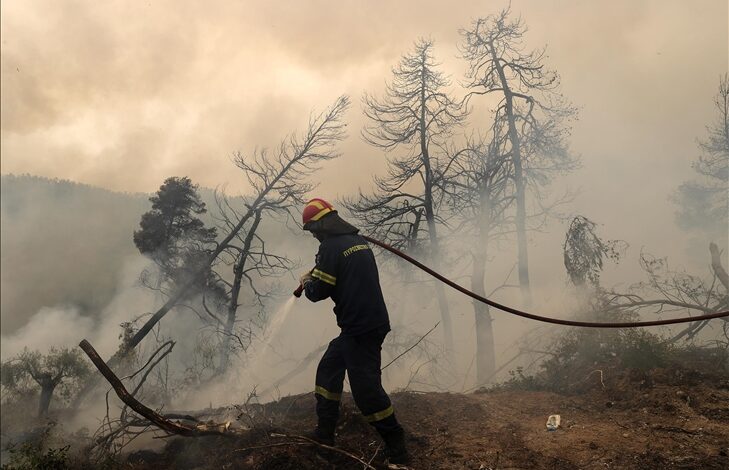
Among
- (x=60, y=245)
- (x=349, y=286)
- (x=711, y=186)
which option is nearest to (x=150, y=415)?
(x=349, y=286)

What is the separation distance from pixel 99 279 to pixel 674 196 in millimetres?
40900

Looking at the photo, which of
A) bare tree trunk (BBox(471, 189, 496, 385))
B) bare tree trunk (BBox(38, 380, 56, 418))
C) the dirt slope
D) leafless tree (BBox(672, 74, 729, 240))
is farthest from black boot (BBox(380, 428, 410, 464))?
leafless tree (BBox(672, 74, 729, 240))

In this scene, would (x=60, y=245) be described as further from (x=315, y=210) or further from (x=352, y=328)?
(x=352, y=328)

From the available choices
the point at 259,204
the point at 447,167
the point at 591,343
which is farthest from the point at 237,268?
the point at 591,343

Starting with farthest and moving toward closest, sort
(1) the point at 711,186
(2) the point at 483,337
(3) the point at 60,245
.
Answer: (3) the point at 60,245
(1) the point at 711,186
(2) the point at 483,337

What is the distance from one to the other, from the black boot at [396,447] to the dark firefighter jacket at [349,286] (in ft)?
2.90

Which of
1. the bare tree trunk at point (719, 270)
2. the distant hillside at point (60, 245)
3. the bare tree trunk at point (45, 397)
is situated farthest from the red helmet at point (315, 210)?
the distant hillside at point (60, 245)

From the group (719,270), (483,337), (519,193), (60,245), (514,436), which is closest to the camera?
(514,436)

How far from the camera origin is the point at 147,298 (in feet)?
82.0

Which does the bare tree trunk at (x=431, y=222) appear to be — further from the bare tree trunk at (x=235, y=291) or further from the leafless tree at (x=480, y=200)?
the bare tree trunk at (x=235, y=291)

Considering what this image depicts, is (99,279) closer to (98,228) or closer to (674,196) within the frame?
(98,228)

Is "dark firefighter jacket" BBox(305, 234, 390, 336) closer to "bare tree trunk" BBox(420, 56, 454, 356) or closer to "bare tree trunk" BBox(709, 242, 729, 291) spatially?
"bare tree trunk" BBox(709, 242, 729, 291)

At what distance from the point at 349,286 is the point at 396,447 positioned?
55.7 inches

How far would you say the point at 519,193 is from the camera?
43.5 feet
